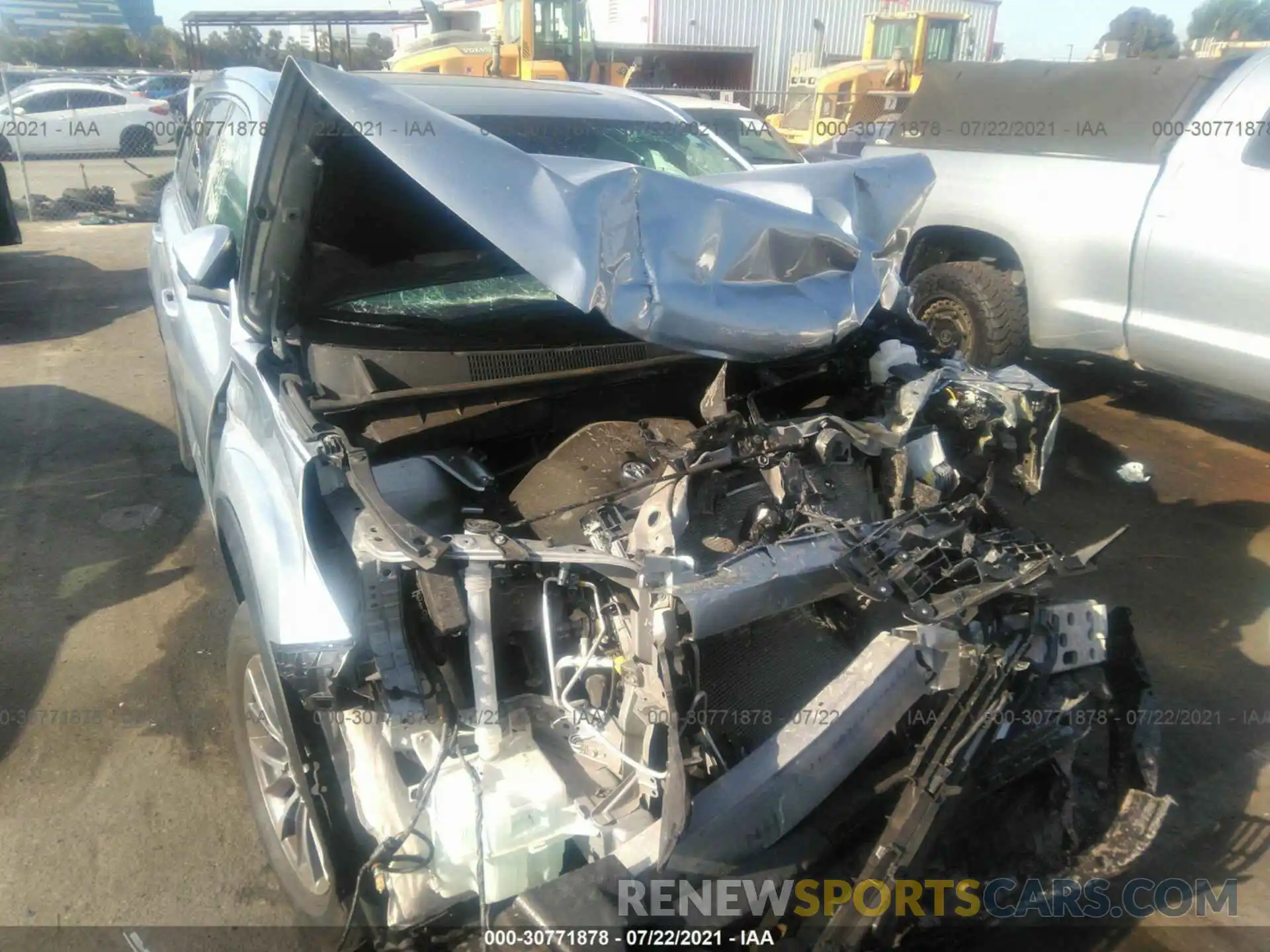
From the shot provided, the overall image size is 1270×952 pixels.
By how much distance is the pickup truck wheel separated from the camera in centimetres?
522

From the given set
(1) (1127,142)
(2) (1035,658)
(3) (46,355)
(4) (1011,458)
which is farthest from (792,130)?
(2) (1035,658)

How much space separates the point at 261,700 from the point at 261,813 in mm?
369

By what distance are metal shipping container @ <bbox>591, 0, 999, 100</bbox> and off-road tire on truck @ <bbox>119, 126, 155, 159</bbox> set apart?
11.9 m

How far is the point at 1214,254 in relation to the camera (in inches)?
173

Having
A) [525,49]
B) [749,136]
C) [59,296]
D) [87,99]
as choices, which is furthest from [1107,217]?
[87,99]

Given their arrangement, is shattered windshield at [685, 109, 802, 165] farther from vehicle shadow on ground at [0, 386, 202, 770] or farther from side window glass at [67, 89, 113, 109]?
side window glass at [67, 89, 113, 109]

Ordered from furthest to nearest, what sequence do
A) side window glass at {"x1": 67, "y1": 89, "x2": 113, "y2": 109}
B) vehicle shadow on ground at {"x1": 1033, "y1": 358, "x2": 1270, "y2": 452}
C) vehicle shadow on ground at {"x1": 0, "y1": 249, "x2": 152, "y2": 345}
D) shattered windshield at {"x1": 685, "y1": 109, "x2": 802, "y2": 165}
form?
side window glass at {"x1": 67, "y1": 89, "x2": 113, "y2": 109} < shattered windshield at {"x1": 685, "y1": 109, "x2": 802, "y2": 165} < vehicle shadow on ground at {"x1": 0, "y1": 249, "x2": 152, "y2": 345} < vehicle shadow on ground at {"x1": 1033, "y1": 358, "x2": 1270, "y2": 452}

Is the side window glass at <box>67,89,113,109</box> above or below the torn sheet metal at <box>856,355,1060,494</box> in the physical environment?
above

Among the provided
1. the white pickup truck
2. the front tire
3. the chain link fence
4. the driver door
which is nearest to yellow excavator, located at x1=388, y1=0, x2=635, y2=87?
the chain link fence

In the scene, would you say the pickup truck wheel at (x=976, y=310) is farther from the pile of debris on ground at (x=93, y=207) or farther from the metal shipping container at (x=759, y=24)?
the metal shipping container at (x=759, y=24)

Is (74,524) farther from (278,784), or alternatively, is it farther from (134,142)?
(134,142)

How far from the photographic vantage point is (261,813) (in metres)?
2.49

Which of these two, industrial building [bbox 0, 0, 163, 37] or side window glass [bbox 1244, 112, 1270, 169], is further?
industrial building [bbox 0, 0, 163, 37]

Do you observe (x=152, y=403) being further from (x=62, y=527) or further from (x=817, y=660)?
(x=817, y=660)
